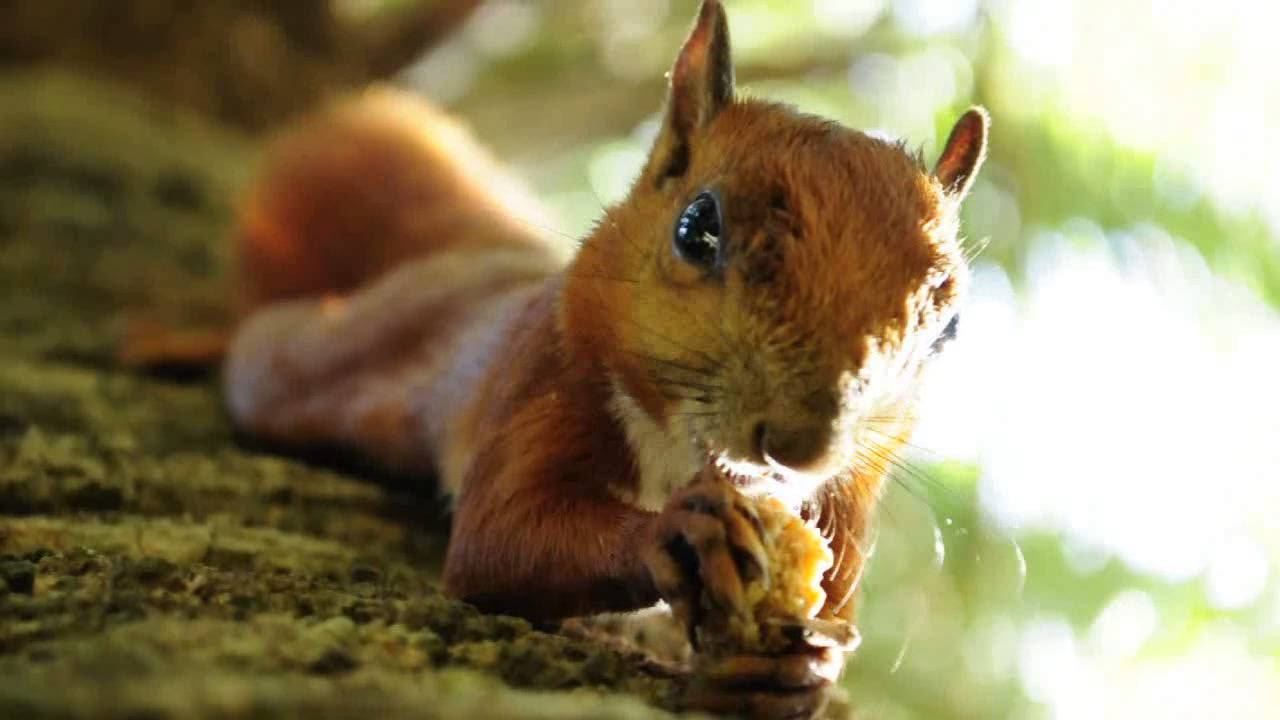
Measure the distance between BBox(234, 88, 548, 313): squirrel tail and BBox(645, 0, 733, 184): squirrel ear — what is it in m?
1.09

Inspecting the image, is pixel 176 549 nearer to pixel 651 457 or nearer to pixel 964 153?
pixel 651 457

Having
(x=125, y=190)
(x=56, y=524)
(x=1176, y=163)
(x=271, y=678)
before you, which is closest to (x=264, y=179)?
(x=125, y=190)

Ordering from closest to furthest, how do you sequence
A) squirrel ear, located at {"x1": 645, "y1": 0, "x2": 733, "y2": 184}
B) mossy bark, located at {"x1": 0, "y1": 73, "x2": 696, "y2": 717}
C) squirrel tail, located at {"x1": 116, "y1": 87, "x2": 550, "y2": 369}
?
mossy bark, located at {"x1": 0, "y1": 73, "x2": 696, "y2": 717} < squirrel ear, located at {"x1": 645, "y1": 0, "x2": 733, "y2": 184} < squirrel tail, located at {"x1": 116, "y1": 87, "x2": 550, "y2": 369}

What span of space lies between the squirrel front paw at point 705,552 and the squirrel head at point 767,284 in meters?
0.07

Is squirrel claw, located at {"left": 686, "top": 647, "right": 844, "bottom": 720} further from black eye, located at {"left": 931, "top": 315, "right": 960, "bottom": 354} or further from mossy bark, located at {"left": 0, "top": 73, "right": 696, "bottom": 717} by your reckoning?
black eye, located at {"left": 931, "top": 315, "right": 960, "bottom": 354}

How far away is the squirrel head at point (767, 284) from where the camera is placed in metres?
0.96

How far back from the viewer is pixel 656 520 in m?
0.94

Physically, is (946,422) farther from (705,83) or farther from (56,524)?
(56,524)

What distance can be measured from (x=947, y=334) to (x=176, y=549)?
0.79 meters

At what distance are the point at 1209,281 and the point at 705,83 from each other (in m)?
1.30

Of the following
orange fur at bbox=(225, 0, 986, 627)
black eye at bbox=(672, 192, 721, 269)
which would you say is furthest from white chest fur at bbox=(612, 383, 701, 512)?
black eye at bbox=(672, 192, 721, 269)

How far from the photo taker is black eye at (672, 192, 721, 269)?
1.08 m

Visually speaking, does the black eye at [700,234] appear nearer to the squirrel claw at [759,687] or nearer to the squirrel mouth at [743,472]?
the squirrel mouth at [743,472]

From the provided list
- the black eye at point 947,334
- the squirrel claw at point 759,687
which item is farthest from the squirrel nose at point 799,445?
the black eye at point 947,334
